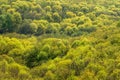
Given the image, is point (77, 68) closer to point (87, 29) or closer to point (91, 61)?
point (91, 61)

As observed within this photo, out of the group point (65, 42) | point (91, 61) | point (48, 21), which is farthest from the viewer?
point (48, 21)

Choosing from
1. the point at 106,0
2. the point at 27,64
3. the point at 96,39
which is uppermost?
the point at 96,39

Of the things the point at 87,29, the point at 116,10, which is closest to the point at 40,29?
the point at 87,29

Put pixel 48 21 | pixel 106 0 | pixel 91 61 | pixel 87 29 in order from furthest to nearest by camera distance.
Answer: pixel 106 0
pixel 48 21
pixel 87 29
pixel 91 61

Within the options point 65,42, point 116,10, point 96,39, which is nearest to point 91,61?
point 96,39

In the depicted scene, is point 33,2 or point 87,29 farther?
point 33,2

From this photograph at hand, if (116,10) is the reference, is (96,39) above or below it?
above

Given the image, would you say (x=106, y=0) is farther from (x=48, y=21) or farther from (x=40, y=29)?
(x=40, y=29)
